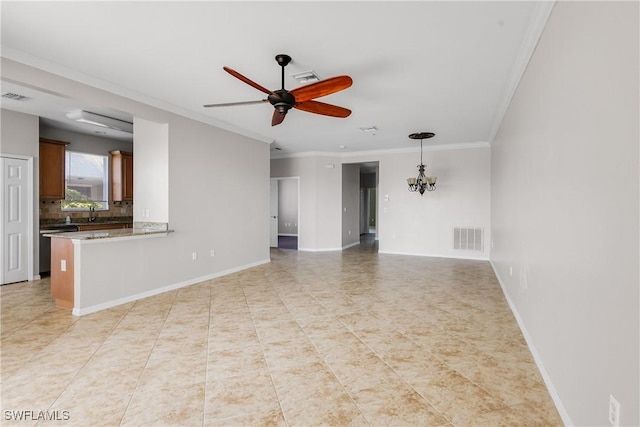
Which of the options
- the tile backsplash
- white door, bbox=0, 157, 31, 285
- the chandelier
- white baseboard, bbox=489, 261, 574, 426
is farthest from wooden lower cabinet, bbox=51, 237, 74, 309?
the chandelier

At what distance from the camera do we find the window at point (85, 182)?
632cm

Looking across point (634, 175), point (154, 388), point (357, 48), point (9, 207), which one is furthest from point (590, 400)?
point (9, 207)

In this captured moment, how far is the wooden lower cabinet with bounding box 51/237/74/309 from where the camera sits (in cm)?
379

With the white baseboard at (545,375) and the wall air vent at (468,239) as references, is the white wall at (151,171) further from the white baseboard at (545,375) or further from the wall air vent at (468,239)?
the wall air vent at (468,239)

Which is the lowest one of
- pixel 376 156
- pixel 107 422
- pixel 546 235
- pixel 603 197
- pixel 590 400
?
pixel 107 422

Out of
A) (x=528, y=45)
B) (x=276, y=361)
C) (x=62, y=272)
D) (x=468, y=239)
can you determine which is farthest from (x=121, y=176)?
(x=468, y=239)

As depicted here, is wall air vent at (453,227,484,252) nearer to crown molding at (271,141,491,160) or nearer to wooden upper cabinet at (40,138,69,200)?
crown molding at (271,141,491,160)

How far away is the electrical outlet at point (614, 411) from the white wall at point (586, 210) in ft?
0.12

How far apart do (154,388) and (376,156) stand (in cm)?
706

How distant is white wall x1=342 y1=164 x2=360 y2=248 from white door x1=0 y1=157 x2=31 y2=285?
6.43 metres

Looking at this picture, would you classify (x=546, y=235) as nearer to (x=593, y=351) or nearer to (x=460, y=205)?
(x=593, y=351)

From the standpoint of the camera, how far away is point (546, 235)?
7.40 ft

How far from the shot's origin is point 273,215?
9.77 metres

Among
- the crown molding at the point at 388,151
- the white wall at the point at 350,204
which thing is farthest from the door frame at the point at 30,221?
the white wall at the point at 350,204
